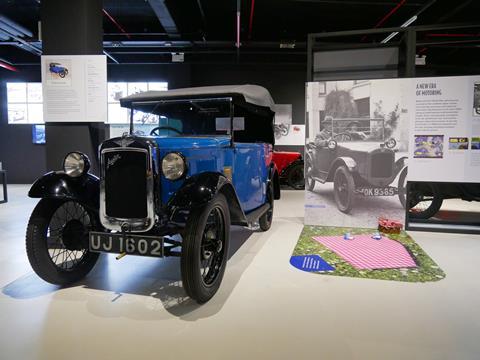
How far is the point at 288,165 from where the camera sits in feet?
27.0

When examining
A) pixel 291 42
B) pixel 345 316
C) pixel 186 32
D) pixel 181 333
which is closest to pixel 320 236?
pixel 345 316

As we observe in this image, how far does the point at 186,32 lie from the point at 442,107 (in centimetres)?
531

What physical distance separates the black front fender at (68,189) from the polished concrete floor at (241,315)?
70cm

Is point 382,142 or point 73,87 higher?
point 73,87

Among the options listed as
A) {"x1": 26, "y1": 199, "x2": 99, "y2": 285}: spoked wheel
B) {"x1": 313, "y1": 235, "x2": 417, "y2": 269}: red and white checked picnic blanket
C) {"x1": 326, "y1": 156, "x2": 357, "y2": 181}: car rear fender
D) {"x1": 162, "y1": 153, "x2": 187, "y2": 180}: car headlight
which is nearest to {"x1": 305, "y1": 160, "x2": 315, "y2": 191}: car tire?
{"x1": 326, "y1": 156, "x2": 357, "y2": 181}: car rear fender

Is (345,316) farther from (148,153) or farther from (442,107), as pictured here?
(442,107)

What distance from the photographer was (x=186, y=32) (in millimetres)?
7320

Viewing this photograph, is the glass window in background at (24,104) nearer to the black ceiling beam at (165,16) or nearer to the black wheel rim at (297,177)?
the black ceiling beam at (165,16)

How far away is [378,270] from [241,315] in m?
1.47

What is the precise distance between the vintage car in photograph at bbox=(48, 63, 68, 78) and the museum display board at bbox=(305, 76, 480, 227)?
2.94m

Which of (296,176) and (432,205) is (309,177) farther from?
(296,176)

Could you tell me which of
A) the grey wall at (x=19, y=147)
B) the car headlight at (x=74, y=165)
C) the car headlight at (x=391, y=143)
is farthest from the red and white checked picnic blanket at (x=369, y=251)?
the grey wall at (x=19, y=147)

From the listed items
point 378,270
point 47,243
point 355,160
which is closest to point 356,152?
point 355,160

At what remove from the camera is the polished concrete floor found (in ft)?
6.02
